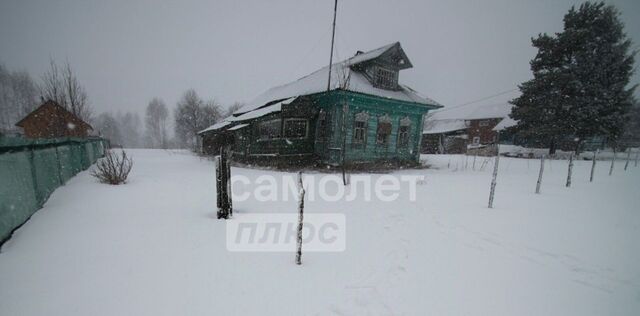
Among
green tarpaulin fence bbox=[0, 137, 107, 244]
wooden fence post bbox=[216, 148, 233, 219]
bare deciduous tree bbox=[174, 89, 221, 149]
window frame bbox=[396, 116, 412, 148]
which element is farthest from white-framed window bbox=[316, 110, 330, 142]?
bare deciduous tree bbox=[174, 89, 221, 149]

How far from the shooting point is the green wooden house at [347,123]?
13055 millimetres

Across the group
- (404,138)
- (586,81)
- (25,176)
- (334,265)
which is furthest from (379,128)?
(586,81)

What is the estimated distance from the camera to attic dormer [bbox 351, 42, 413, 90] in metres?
14.7

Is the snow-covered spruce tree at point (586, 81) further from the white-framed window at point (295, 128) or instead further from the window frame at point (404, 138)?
the white-framed window at point (295, 128)

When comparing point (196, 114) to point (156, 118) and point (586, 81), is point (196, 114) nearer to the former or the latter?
point (156, 118)

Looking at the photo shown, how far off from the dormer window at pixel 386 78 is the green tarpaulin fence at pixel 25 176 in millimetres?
14158

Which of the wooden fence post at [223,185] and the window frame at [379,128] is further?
the window frame at [379,128]

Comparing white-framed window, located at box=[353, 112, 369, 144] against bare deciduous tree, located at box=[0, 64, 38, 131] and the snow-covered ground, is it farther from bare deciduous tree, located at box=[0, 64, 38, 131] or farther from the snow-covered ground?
bare deciduous tree, located at box=[0, 64, 38, 131]

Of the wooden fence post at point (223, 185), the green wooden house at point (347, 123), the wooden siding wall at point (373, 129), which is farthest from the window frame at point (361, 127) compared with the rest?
the wooden fence post at point (223, 185)

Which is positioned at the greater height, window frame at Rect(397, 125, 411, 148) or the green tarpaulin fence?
window frame at Rect(397, 125, 411, 148)

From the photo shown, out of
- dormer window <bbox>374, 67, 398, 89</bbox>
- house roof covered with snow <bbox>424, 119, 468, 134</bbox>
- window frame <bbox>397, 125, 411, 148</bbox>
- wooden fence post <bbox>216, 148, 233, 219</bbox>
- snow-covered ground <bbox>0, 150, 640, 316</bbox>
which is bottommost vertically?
snow-covered ground <bbox>0, 150, 640, 316</bbox>

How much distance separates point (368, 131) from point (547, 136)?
17372 mm

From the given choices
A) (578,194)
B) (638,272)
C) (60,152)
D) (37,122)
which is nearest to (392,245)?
(638,272)

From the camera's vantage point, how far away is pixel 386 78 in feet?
50.1
